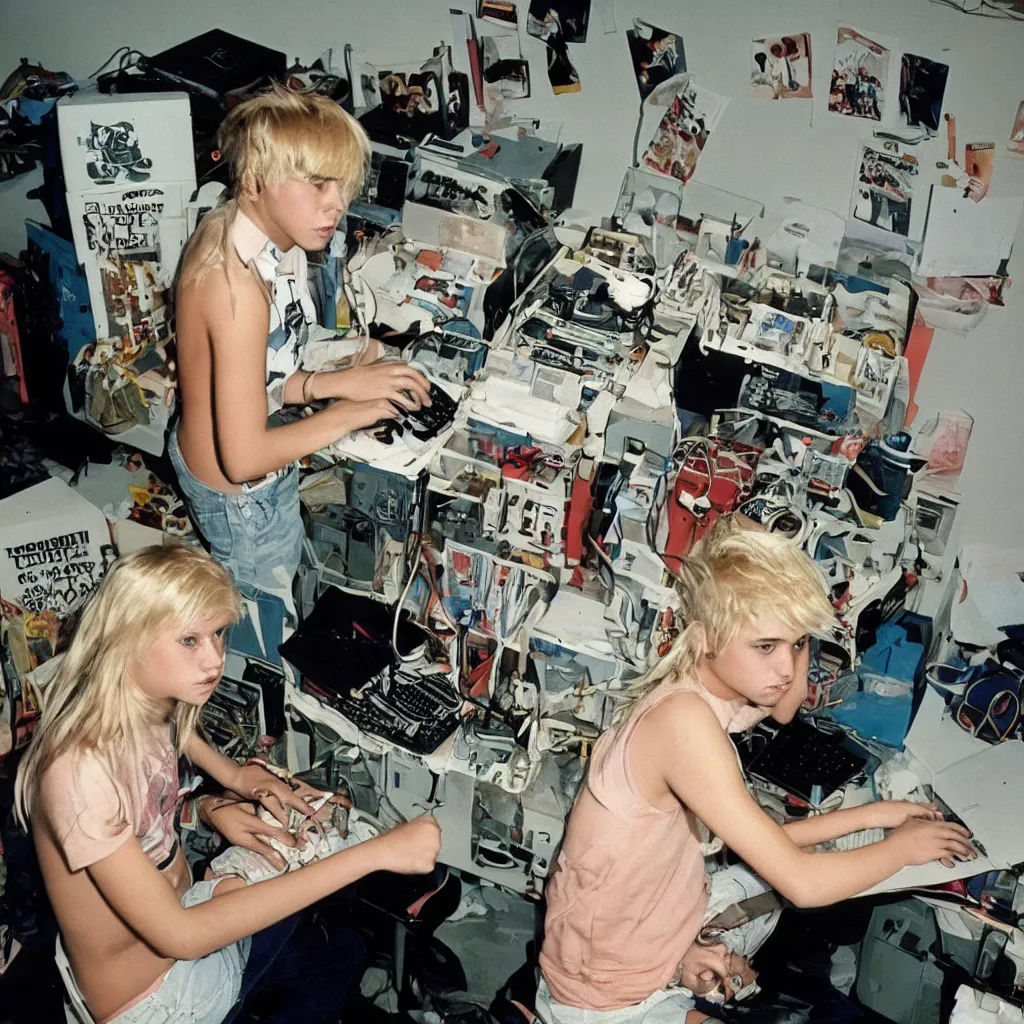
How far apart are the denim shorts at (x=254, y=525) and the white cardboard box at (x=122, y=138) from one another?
0.63 m

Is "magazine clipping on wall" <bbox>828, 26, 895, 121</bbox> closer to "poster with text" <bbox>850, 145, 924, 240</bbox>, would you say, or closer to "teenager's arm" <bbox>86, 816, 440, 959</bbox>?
"poster with text" <bbox>850, 145, 924, 240</bbox>

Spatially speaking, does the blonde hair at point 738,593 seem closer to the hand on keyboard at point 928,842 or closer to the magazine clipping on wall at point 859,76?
the hand on keyboard at point 928,842

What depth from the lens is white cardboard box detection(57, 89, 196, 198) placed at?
88.3 inches

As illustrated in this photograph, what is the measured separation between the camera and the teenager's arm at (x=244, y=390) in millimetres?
1688

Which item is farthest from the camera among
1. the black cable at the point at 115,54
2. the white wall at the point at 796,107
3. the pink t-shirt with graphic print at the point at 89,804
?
the black cable at the point at 115,54

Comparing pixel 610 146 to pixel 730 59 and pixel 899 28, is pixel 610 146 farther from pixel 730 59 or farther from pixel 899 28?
pixel 899 28

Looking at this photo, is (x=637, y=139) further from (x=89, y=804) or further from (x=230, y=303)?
(x=89, y=804)

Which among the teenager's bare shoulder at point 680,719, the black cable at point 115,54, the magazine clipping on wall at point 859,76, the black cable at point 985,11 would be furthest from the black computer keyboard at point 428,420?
the black cable at point 115,54

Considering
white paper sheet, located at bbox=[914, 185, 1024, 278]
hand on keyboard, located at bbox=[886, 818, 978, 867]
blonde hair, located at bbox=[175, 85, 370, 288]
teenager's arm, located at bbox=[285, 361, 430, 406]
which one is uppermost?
blonde hair, located at bbox=[175, 85, 370, 288]

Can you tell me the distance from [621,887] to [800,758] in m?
0.55

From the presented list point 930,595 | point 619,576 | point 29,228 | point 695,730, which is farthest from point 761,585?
point 29,228

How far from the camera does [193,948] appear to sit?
5.39 feet

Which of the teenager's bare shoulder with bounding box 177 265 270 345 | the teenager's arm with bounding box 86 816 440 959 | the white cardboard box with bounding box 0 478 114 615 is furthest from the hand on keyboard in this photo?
the white cardboard box with bounding box 0 478 114 615

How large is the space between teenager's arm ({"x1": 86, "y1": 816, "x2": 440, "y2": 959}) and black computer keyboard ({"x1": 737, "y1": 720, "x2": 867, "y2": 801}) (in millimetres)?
708
